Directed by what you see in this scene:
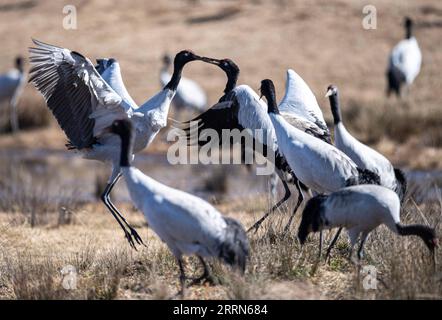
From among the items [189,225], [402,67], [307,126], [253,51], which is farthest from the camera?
[253,51]

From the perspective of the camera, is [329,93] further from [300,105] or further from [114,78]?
[114,78]

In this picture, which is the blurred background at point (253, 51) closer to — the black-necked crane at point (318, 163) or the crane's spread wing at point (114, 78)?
the crane's spread wing at point (114, 78)

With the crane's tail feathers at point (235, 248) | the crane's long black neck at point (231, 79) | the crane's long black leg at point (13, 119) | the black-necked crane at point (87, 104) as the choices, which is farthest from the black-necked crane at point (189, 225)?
the crane's long black leg at point (13, 119)

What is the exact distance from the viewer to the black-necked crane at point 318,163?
6986mm

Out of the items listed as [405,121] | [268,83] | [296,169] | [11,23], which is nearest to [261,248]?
[296,169]

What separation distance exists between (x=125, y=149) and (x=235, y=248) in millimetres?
1066

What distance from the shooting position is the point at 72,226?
9.73 meters

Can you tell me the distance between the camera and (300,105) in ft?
28.1

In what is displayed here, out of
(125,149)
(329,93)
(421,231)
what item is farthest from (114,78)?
(421,231)

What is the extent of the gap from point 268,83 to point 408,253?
2113 mm

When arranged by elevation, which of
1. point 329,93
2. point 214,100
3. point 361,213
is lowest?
point 361,213

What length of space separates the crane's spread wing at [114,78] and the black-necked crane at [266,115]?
741 mm
